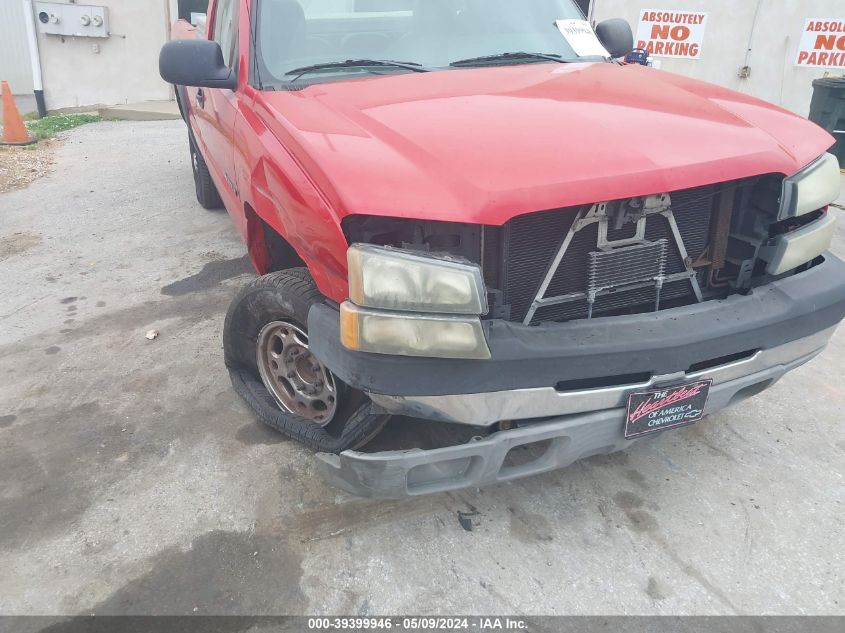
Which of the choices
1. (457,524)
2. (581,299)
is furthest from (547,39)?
(457,524)

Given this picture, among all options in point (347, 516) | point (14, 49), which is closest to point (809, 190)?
point (347, 516)

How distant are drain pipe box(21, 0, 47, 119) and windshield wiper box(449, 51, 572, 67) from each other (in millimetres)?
10471

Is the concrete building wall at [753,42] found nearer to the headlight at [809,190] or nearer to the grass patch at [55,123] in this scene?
Result: the grass patch at [55,123]

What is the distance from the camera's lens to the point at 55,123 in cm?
1073

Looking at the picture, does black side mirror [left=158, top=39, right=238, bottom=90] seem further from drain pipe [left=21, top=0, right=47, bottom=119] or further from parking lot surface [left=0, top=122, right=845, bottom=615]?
drain pipe [left=21, top=0, right=47, bottom=119]

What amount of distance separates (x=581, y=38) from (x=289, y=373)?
2.30 metres

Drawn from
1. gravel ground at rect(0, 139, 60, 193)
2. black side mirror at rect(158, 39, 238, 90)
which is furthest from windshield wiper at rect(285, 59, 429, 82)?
gravel ground at rect(0, 139, 60, 193)

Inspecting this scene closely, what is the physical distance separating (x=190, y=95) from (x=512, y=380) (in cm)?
414

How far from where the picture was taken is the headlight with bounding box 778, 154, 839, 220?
236 centimetres

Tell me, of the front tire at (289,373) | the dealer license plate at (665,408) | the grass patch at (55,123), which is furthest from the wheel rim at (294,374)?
the grass patch at (55,123)

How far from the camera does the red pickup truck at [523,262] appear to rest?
2012mm

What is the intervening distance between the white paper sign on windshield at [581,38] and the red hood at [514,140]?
0.62m

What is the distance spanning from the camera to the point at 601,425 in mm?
2221

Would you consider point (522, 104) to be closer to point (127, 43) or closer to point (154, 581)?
point (154, 581)
